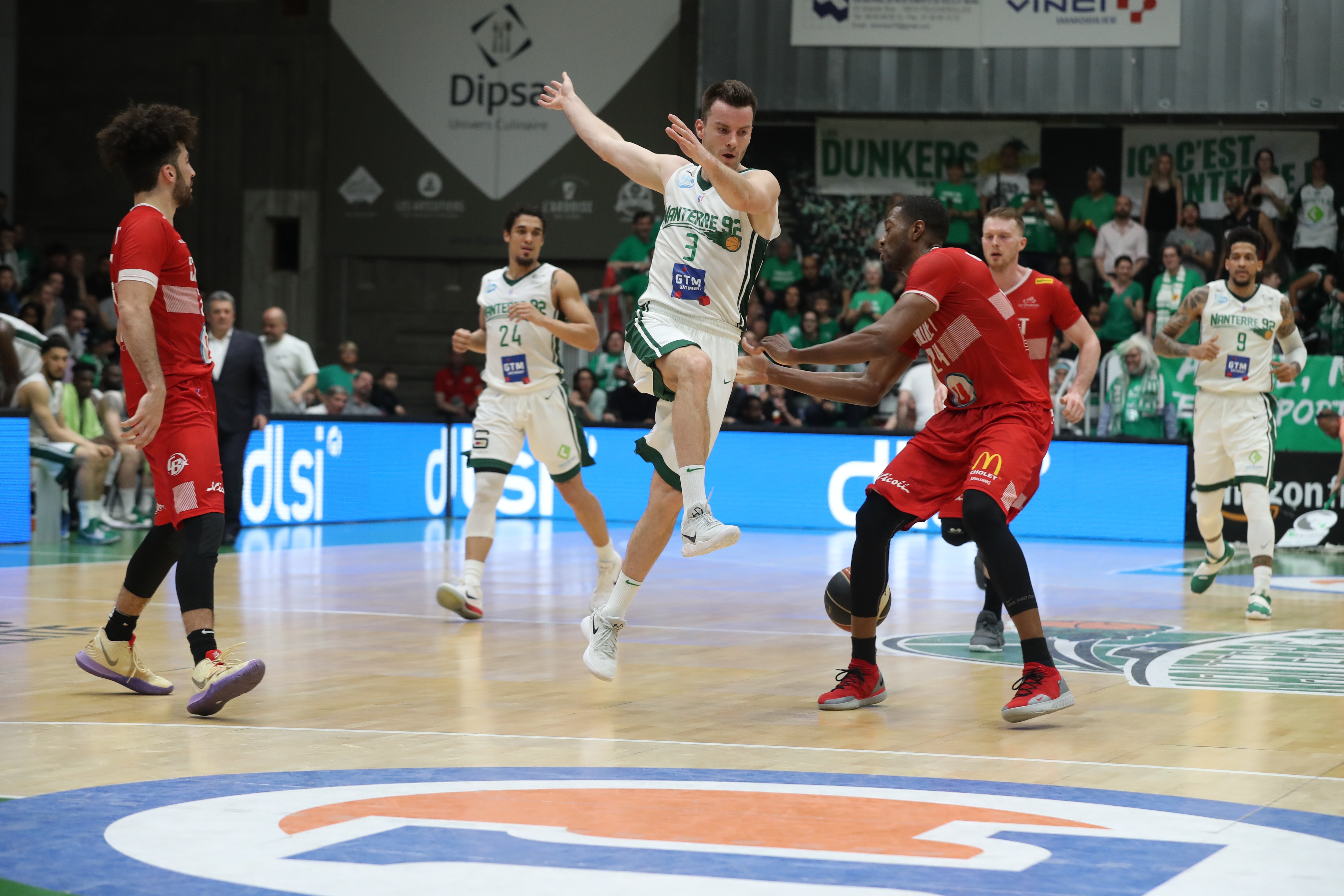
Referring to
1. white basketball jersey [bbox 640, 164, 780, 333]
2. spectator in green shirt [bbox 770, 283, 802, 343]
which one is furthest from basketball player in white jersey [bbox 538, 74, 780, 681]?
spectator in green shirt [bbox 770, 283, 802, 343]

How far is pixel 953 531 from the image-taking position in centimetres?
721

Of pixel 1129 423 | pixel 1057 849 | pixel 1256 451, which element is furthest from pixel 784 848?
pixel 1129 423

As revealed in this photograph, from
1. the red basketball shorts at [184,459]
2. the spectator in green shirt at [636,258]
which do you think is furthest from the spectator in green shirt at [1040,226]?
the red basketball shorts at [184,459]

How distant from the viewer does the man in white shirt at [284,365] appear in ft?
50.0

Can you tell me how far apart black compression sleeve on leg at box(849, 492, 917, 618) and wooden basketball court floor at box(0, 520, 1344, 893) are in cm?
40

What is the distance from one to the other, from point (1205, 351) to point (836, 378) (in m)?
4.52

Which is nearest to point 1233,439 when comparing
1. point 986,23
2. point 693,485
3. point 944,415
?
point 944,415

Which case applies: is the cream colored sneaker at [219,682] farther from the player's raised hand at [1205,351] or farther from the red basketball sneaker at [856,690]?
the player's raised hand at [1205,351]

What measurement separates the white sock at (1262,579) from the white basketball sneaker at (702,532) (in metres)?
4.63

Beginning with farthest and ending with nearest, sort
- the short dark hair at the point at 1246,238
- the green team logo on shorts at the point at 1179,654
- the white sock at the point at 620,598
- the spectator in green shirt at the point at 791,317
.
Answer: the spectator in green shirt at the point at 791,317, the short dark hair at the point at 1246,238, the green team logo on shorts at the point at 1179,654, the white sock at the point at 620,598

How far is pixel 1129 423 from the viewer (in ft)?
54.7

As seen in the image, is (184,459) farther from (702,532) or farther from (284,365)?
(284,365)

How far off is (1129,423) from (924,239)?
11355 millimetres

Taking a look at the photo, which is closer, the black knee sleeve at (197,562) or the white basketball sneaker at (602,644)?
the black knee sleeve at (197,562)
